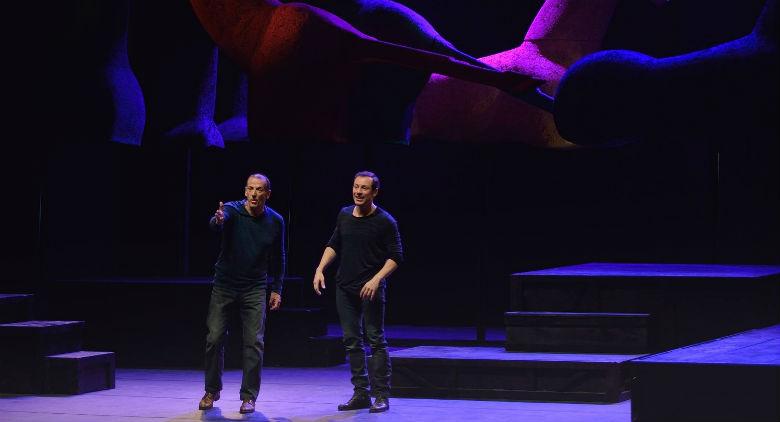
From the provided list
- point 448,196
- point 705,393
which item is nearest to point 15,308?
Result: point 448,196

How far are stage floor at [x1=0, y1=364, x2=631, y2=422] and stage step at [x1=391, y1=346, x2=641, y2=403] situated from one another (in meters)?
0.13

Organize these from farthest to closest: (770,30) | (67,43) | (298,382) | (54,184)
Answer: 1. (54,184)
2. (67,43)
3. (298,382)
4. (770,30)

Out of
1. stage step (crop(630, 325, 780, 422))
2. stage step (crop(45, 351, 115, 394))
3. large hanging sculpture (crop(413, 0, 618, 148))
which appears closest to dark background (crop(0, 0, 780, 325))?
large hanging sculpture (crop(413, 0, 618, 148))

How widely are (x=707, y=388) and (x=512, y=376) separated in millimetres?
2912

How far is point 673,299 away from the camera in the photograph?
372 inches

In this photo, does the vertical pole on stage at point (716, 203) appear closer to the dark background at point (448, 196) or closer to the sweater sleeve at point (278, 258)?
the dark background at point (448, 196)

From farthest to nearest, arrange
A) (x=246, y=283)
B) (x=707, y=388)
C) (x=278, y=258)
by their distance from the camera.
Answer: (x=278, y=258)
(x=246, y=283)
(x=707, y=388)

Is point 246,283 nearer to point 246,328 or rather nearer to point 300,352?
point 246,328

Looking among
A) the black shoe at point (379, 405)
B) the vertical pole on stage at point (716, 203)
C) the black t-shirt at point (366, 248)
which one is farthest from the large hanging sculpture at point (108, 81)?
the vertical pole on stage at point (716, 203)

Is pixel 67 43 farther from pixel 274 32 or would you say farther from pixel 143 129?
pixel 274 32

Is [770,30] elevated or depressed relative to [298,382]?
elevated

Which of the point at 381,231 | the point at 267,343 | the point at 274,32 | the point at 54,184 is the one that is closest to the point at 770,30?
the point at 381,231

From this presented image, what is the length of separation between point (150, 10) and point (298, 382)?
3.62 metres

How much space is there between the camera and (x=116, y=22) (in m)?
11.0
